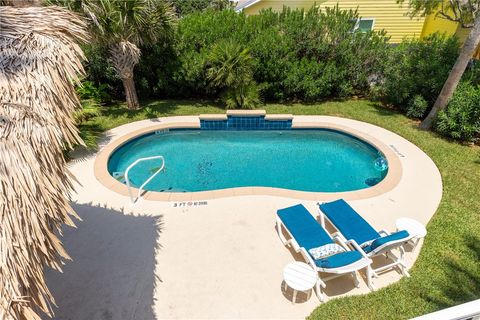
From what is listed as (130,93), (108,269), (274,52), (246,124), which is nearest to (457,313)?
(108,269)

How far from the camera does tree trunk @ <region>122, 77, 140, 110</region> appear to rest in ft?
43.2

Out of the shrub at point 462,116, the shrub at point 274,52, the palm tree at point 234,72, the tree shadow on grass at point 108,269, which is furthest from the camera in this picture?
the shrub at point 274,52

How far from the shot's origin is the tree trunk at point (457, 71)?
9.68 m

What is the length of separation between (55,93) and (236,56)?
1023 cm

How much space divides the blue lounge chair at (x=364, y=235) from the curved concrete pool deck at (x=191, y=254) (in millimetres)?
340

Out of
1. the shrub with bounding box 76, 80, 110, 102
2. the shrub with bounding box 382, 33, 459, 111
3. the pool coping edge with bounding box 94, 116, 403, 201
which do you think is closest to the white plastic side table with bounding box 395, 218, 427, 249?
the pool coping edge with bounding box 94, 116, 403, 201

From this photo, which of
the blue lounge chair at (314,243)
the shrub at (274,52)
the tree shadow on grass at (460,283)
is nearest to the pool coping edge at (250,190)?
the blue lounge chair at (314,243)

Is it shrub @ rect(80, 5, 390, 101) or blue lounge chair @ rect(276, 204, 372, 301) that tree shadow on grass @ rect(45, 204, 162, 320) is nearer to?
blue lounge chair @ rect(276, 204, 372, 301)

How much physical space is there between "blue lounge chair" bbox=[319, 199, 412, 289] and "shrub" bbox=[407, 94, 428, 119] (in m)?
8.88

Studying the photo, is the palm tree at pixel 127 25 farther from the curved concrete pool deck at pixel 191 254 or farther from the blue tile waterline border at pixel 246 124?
the curved concrete pool deck at pixel 191 254

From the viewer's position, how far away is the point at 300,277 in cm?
507

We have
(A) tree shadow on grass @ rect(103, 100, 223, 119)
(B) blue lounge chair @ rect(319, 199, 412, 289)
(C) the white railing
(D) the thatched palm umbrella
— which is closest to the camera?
(D) the thatched palm umbrella

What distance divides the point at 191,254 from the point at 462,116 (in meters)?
11.4

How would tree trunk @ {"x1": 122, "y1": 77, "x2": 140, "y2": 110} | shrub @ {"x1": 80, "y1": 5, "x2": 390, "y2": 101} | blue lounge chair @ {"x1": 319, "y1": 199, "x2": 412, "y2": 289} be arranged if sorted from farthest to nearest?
1. shrub @ {"x1": 80, "y1": 5, "x2": 390, "y2": 101}
2. tree trunk @ {"x1": 122, "y1": 77, "x2": 140, "y2": 110}
3. blue lounge chair @ {"x1": 319, "y1": 199, "x2": 412, "y2": 289}
